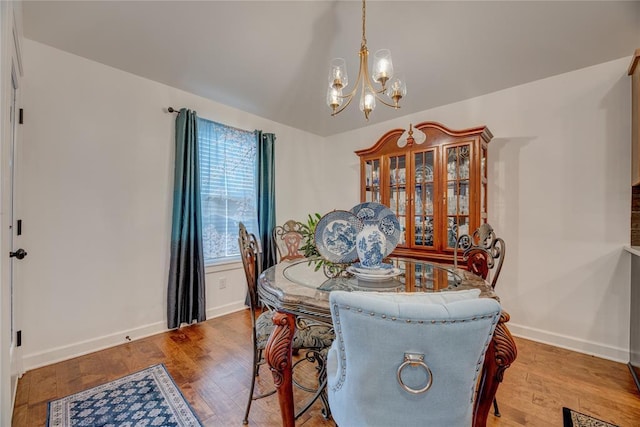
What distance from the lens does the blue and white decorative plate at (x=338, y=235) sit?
1698 millimetres

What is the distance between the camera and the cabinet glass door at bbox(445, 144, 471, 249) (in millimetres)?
2639

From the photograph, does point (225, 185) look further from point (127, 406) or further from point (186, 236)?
point (127, 406)

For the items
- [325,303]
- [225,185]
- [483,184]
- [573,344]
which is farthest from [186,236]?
[573,344]

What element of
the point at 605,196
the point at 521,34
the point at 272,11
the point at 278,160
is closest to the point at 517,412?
the point at 605,196

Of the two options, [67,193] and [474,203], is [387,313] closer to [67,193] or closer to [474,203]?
[474,203]

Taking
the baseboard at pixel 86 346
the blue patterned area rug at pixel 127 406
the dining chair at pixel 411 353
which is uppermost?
the dining chair at pixel 411 353

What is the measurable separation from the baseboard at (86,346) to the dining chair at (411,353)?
2.47 m

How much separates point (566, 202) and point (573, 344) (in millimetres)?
1232

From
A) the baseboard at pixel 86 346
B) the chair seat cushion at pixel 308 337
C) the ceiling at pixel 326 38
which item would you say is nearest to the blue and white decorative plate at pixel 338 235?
the chair seat cushion at pixel 308 337

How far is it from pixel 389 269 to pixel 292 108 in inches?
103

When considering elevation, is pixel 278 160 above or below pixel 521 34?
below

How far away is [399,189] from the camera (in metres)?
3.07

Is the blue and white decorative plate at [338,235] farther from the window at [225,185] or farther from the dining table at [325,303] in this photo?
the window at [225,185]

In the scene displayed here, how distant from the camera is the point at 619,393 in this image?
1.80 metres
